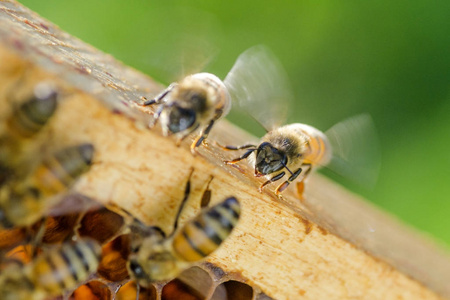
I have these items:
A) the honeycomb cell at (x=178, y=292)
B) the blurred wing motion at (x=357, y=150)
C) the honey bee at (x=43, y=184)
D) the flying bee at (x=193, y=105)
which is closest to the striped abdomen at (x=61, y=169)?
the honey bee at (x=43, y=184)

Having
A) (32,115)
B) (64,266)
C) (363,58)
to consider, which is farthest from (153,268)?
(363,58)

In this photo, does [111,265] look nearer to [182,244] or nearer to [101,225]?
[101,225]

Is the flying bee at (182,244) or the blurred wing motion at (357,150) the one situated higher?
the blurred wing motion at (357,150)

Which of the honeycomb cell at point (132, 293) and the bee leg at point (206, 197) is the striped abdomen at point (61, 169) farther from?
the honeycomb cell at point (132, 293)

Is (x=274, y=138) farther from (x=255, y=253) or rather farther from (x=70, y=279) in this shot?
(x=70, y=279)

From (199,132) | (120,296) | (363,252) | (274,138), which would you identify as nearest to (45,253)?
(120,296)

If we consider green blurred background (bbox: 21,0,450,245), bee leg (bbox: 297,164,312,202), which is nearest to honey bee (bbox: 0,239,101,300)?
bee leg (bbox: 297,164,312,202)
